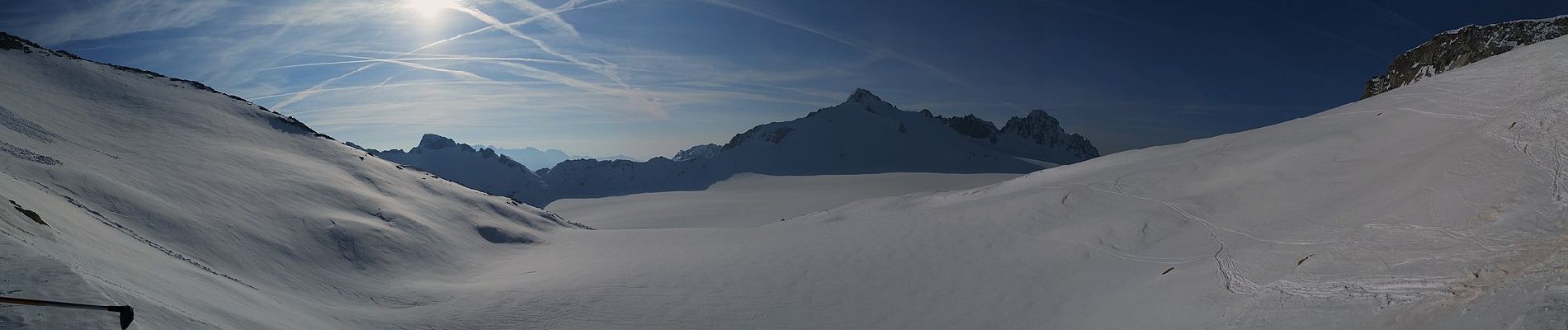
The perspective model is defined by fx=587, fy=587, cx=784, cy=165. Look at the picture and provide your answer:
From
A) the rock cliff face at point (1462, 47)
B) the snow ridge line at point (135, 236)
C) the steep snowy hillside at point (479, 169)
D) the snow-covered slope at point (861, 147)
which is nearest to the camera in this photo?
the snow ridge line at point (135, 236)

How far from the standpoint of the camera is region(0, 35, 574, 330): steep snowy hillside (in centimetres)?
657

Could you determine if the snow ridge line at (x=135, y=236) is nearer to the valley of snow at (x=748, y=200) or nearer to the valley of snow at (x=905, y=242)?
the valley of snow at (x=905, y=242)

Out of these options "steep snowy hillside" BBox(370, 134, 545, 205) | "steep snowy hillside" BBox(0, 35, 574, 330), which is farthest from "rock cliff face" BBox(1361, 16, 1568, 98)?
"steep snowy hillside" BBox(370, 134, 545, 205)

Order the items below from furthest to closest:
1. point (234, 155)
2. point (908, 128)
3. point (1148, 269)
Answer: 1. point (908, 128)
2. point (234, 155)
3. point (1148, 269)

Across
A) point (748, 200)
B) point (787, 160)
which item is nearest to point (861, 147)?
point (787, 160)

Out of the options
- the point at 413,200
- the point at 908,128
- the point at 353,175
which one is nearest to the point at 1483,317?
the point at 413,200

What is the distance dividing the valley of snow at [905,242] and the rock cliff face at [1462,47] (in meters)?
7.63

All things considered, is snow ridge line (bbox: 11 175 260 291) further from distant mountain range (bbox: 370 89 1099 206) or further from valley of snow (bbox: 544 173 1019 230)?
distant mountain range (bbox: 370 89 1099 206)

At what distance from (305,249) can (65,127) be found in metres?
9.32

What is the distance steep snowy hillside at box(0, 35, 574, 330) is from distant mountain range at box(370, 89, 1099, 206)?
110904 millimetres

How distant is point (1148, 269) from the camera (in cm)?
1212

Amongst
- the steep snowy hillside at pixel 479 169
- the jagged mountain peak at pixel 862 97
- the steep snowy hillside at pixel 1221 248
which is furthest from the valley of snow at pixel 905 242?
the jagged mountain peak at pixel 862 97

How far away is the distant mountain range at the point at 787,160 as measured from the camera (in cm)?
14625

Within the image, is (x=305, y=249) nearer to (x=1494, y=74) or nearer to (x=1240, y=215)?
(x=1240, y=215)
